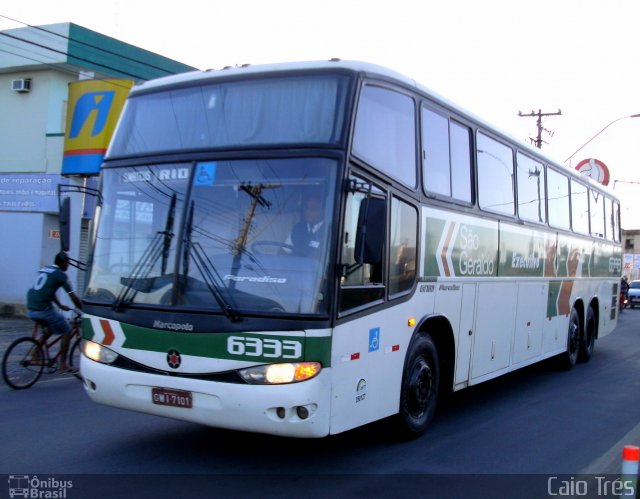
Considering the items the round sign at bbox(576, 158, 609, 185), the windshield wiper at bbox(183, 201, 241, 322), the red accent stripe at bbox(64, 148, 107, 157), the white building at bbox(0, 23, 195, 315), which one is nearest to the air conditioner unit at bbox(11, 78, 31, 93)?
the white building at bbox(0, 23, 195, 315)

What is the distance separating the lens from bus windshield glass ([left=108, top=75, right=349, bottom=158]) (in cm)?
595

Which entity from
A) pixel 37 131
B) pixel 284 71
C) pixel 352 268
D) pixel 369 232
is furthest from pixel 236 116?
pixel 37 131

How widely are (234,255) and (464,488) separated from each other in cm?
268

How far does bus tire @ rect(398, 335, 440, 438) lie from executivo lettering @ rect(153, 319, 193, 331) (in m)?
2.22

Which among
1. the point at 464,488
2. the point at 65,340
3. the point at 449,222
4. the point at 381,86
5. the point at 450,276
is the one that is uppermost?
the point at 381,86

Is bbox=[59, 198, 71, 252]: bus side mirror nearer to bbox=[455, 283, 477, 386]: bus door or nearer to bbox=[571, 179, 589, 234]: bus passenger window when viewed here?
bbox=[455, 283, 477, 386]: bus door

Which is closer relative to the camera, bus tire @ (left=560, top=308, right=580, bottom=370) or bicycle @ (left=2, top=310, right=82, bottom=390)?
bicycle @ (left=2, top=310, right=82, bottom=390)

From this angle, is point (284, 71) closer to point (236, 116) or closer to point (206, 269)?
point (236, 116)

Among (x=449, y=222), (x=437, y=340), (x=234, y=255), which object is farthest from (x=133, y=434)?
(x=449, y=222)

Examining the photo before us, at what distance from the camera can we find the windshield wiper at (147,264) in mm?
6020

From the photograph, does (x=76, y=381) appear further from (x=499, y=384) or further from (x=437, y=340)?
(x=499, y=384)

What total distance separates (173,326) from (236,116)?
187cm

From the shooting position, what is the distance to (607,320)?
622 inches

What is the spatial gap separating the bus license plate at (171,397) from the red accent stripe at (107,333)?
0.62m
